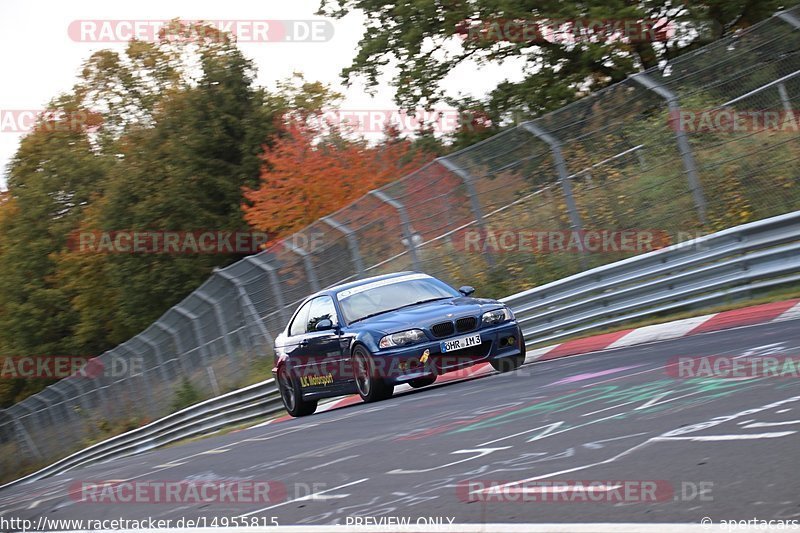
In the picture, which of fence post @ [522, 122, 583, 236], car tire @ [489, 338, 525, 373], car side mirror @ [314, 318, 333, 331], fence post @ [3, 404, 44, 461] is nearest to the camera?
car tire @ [489, 338, 525, 373]

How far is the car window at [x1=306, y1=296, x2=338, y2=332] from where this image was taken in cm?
1420

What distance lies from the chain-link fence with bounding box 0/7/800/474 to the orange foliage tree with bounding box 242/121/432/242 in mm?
15117

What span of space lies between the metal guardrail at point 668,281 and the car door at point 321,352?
3.16 metres

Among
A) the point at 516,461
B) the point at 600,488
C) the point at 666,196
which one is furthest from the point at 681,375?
the point at 666,196

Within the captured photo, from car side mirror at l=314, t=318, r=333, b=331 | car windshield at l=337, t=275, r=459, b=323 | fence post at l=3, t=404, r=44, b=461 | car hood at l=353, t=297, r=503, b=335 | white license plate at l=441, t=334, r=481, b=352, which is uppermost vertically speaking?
car windshield at l=337, t=275, r=459, b=323

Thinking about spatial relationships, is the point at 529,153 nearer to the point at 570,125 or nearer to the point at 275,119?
the point at 570,125

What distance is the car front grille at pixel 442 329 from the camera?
1267 centimetres

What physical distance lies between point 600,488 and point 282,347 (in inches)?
411

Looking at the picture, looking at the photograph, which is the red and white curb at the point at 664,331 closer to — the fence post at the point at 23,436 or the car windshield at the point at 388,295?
the car windshield at the point at 388,295

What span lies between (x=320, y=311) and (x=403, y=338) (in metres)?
2.21

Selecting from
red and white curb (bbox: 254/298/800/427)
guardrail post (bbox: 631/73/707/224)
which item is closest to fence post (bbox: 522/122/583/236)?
guardrail post (bbox: 631/73/707/224)

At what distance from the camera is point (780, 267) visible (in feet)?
41.8

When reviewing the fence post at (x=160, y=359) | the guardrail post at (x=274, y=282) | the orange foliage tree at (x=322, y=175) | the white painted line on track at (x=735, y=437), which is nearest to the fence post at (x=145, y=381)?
the fence post at (x=160, y=359)

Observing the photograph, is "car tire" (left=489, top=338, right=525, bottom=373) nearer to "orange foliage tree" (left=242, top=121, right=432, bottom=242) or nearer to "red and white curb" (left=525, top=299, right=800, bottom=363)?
"red and white curb" (left=525, top=299, right=800, bottom=363)
